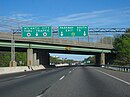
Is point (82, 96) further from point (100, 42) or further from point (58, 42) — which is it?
point (100, 42)

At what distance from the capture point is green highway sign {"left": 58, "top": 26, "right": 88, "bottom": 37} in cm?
5415

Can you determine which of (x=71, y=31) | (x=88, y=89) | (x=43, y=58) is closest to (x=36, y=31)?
(x=71, y=31)

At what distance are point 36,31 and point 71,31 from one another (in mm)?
6344

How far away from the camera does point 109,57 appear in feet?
343

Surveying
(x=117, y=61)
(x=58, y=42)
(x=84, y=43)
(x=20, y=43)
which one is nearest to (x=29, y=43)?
(x=20, y=43)

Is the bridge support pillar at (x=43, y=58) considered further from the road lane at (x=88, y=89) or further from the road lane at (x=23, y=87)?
the road lane at (x=88, y=89)

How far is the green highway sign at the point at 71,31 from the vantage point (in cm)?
5415

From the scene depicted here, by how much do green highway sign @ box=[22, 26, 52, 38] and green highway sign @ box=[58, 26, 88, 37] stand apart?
6.65 feet

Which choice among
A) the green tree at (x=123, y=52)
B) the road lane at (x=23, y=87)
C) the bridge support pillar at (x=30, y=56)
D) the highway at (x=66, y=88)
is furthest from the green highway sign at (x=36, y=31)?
the green tree at (x=123, y=52)

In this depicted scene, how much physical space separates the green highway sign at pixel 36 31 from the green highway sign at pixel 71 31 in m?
2.03

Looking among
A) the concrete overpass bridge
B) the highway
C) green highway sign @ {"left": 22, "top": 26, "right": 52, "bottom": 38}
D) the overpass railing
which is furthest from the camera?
the concrete overpass bridge

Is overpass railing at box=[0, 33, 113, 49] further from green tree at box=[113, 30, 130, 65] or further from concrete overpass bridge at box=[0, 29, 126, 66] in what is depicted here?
green tree at box=[113, 30, 130, 65]

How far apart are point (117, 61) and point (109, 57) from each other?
6.86 m

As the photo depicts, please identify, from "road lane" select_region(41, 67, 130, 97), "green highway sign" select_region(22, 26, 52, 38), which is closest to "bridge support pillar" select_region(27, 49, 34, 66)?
"green highway sign" select_region(22, 26, 52, 38)
